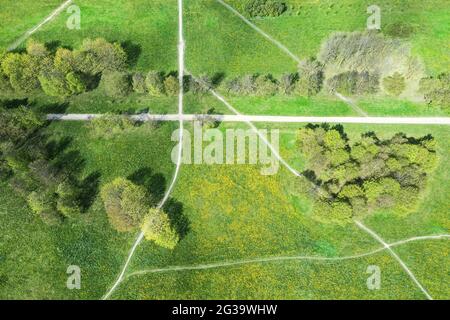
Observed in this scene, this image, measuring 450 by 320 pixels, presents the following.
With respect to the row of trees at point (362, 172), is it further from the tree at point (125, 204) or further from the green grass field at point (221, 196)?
the tree at point (125, 204)

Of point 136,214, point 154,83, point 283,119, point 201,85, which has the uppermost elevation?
point 154,83

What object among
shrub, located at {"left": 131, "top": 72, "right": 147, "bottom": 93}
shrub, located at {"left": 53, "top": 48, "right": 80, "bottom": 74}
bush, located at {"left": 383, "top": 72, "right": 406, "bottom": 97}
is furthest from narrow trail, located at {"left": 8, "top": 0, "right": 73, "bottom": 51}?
bush, located at {"left": 383, "top": 72, "right": 406, "bottom": 97}

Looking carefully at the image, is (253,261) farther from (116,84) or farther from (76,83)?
(76,83)

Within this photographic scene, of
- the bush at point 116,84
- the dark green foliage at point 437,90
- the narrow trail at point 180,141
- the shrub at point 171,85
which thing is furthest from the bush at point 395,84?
the bush at point 116,84

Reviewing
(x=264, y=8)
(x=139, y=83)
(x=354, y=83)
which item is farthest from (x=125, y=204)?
(x=354, y=83)

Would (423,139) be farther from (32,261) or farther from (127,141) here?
(32,261)

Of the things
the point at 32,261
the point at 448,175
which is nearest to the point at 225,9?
the point at 448,175

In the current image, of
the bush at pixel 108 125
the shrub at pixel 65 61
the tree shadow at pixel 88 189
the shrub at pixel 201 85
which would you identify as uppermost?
the shrub at pixel 65 61
